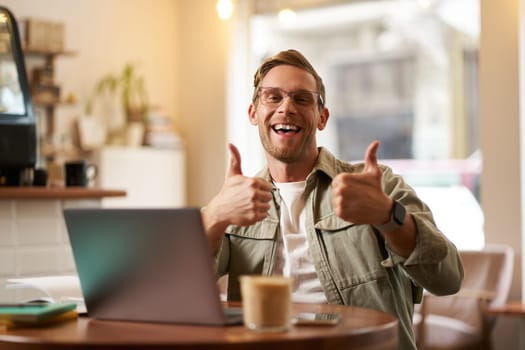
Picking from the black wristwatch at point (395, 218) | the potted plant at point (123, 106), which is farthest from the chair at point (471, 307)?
the black wristwatch at point (395, 218)

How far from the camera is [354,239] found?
2.04m

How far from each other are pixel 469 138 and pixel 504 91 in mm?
5436

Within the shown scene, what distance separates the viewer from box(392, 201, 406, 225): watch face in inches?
69.1

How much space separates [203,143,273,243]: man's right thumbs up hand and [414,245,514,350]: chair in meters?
3.00

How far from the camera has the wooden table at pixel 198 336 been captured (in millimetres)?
1284

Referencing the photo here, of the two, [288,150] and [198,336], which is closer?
[198,336]

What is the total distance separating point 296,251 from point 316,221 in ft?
0.28

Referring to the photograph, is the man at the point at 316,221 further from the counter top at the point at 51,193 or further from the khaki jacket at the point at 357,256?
the counter top at the point at 51,193

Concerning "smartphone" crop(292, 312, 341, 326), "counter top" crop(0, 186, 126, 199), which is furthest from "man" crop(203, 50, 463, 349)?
"counter top" crop(0, 186, 126, 199)

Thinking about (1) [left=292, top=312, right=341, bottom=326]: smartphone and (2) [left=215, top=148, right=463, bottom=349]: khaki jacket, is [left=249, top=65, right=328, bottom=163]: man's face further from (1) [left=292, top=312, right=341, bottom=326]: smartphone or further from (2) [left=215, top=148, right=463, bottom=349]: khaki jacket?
(1) [left=292, top=312, right=341, bottom=326]: smartphone

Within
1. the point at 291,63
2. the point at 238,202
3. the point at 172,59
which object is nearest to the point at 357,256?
the point at 238,202

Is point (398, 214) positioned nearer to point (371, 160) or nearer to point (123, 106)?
point (371, 160)

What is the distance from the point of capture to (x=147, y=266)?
150 centimetres

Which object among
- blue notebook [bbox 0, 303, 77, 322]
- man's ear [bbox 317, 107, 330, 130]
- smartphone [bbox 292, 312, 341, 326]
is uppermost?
man's ear [bbox 317, 107, 330, 130]
